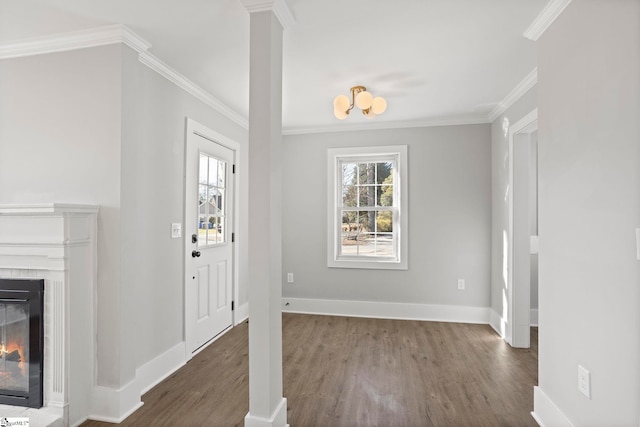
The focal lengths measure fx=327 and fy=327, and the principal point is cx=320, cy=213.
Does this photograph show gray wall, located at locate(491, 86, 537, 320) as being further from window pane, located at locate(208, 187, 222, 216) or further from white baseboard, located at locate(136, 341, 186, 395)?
white baseboard, located at locate(136, 341, 186, 395)

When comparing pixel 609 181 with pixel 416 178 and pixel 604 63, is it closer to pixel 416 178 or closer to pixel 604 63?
pixel 604 63

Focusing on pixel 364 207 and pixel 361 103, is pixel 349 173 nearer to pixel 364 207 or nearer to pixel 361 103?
pixel 364 207

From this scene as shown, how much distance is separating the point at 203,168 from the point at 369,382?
8.11 ft

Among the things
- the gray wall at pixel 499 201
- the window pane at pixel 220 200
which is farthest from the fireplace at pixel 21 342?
the gray wall at pixel 499 201

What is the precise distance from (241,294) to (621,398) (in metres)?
3.46

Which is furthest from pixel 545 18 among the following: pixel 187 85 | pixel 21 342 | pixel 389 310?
pixel 21 342

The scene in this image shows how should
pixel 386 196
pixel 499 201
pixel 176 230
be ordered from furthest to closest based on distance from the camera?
pixel 386 196 < pixel 499 201 < pixel 176 230

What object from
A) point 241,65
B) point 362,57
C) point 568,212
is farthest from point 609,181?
point 241,65

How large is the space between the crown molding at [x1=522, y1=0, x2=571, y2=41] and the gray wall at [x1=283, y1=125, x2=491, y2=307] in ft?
6.46

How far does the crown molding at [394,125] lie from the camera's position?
404cm

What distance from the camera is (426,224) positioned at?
4.18 metres

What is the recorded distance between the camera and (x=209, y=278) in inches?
132

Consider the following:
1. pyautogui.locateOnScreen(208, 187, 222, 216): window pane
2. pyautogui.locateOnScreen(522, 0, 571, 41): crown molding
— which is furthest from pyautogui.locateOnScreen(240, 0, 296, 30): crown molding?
pyautogui.locateOnScreen(208, 187, 222, 216): window pane

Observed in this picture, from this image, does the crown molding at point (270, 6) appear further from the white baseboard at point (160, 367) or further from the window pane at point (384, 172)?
the window pane at point (384, 172)
